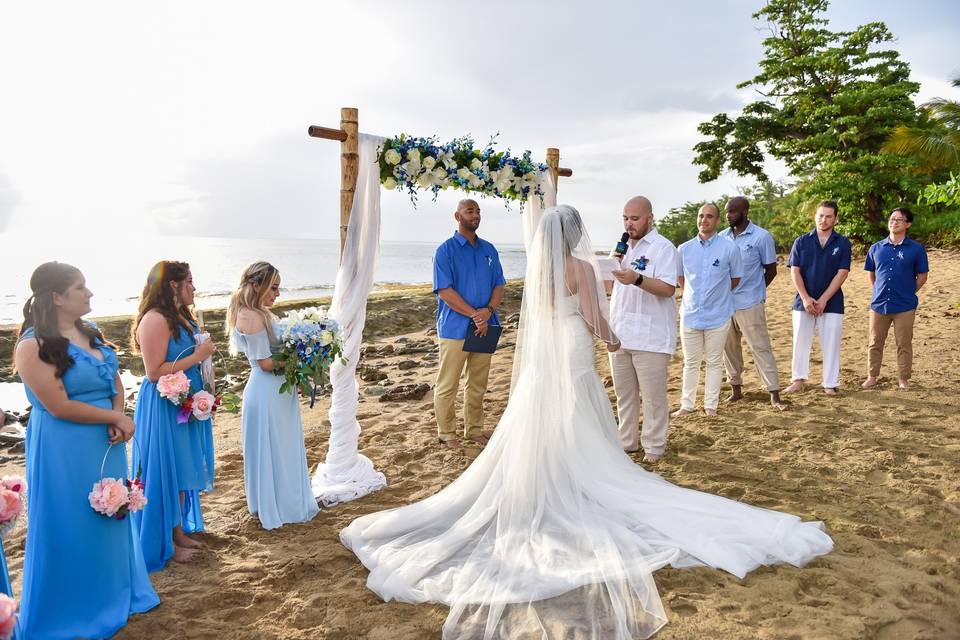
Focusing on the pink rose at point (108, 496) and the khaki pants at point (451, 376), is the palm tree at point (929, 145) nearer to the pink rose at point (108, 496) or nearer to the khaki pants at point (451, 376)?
the khaki pants at point (451, 376)

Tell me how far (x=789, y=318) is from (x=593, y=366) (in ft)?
29.8

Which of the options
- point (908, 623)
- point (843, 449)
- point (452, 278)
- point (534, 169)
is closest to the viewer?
point (908, 623)

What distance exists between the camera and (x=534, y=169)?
661 centimetres

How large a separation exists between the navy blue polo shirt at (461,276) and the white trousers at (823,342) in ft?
11.5

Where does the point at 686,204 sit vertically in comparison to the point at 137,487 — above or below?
above

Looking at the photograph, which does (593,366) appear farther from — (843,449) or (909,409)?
(909,409)

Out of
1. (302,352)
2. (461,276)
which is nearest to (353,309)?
(302,352)

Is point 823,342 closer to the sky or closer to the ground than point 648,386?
closer to the sky

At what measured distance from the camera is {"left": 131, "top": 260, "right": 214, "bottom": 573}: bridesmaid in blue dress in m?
3.85

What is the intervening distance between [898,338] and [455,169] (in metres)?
5.28

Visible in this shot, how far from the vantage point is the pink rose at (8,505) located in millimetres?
2439

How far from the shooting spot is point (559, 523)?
3869 millimetres

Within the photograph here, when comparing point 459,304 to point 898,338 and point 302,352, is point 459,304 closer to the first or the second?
point 302,352

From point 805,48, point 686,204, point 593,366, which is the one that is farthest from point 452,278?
point 686,204
